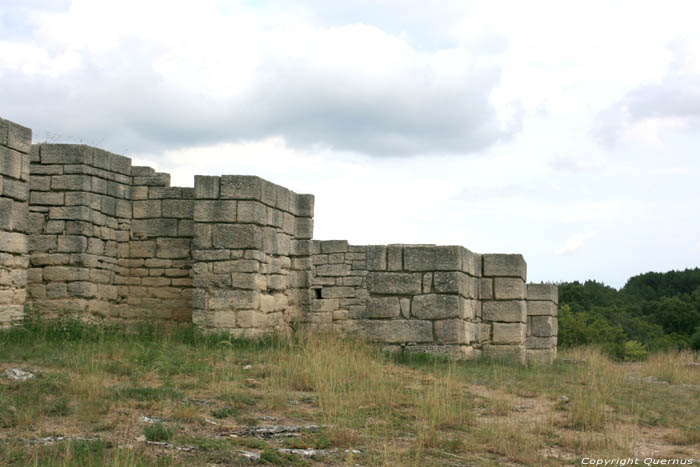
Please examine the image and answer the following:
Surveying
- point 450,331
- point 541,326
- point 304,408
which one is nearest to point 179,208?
point 450,331

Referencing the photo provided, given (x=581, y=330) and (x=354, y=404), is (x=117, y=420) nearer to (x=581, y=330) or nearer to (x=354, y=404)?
(x=354, y=404)

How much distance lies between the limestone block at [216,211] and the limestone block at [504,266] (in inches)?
171

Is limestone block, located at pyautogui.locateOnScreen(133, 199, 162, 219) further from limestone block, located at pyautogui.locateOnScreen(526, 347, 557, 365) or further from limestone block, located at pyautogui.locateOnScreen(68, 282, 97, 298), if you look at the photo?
limestone block, located at pyautogui.locateOnScreen(526, 347, 557, 365)

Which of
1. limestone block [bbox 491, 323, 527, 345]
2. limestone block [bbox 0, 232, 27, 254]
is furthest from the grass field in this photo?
limestone block [bbox 491, 323, 527, 345]

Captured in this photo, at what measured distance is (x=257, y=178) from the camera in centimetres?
1277

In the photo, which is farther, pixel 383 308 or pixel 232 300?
pixel 232 300

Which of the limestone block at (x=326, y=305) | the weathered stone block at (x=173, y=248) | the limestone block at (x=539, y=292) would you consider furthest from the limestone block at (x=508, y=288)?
the limestone block at (x=326, y=305)

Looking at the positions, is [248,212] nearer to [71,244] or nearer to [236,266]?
[236,266]

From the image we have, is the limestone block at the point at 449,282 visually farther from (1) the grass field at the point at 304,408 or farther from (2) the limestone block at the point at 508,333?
(2) the limestone block at the point at 508,333

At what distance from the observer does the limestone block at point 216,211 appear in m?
12.6

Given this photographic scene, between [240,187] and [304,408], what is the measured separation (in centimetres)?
574

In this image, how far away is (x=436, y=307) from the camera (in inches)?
452

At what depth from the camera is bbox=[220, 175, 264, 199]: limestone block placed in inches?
498

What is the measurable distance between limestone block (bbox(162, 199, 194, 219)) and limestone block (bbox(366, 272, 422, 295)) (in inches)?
151
